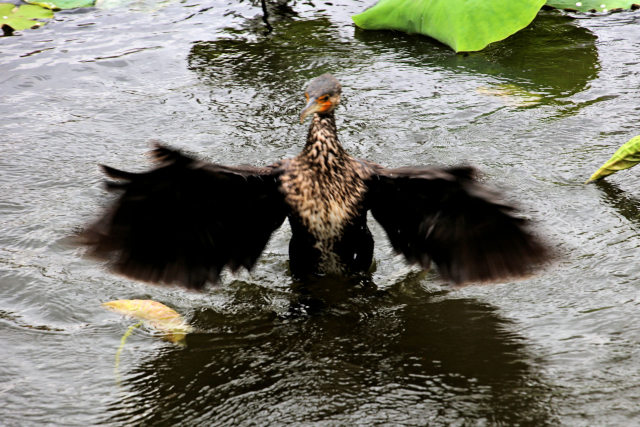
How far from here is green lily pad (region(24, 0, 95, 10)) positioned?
28.6 feet

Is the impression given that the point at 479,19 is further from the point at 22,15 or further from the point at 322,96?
the point at 22,15

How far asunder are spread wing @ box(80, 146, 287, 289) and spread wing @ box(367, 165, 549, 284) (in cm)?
70

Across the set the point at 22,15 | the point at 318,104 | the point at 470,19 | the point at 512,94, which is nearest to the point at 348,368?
the point at 318,104

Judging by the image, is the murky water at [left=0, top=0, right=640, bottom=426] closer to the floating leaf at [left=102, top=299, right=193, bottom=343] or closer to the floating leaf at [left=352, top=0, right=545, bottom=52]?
the floating leaf at [left=102, top=299, right=193, bottom=343]

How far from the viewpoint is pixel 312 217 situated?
13.9 ft

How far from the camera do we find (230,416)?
3.42 metres

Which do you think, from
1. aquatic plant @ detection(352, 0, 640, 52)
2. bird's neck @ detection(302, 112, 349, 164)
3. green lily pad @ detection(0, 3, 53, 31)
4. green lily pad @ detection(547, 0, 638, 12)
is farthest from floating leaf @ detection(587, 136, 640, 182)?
green lily pad @ detection(0, 3, 53, 31)

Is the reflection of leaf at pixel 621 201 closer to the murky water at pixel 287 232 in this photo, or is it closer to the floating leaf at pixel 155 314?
the murky water at pixel 287 232

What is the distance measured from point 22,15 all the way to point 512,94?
18.0ft

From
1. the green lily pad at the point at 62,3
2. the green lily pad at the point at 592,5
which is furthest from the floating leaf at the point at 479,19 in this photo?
the green lily pad at the point at 62,3

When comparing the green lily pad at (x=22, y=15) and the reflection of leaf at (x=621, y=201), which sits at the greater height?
the green lily pad at (x=22, y=15)

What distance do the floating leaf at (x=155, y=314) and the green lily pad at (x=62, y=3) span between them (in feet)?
18.3

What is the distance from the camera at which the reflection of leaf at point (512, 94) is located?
20.8 feet

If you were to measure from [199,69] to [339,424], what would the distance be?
4.74 m
